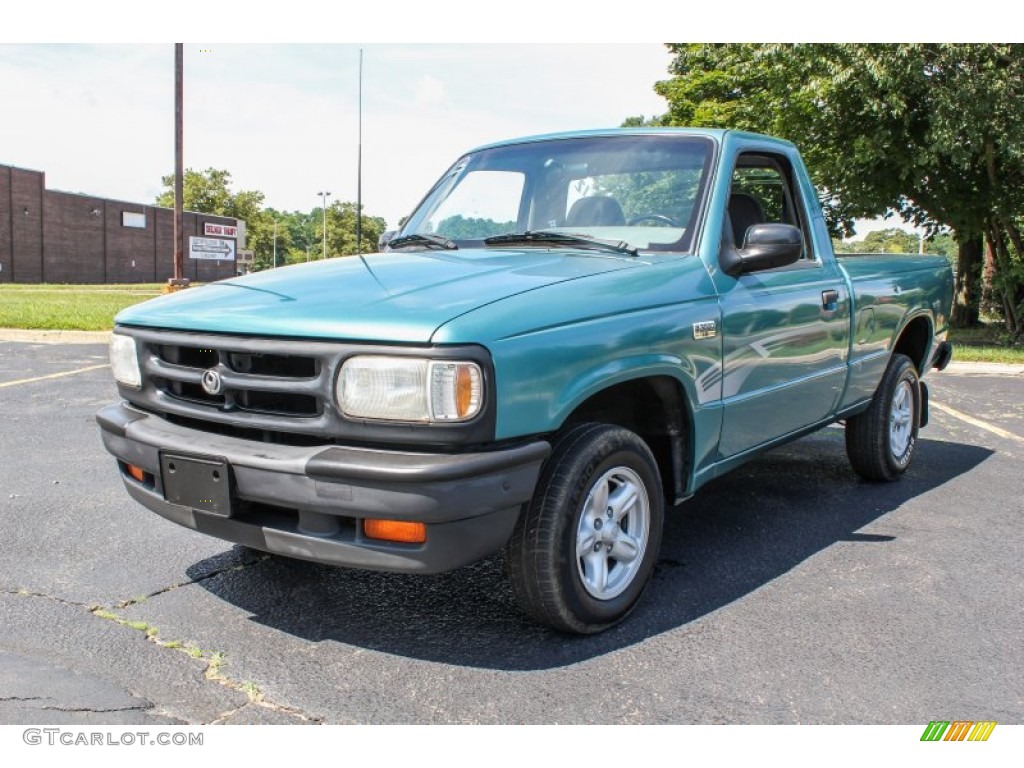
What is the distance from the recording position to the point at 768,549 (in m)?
4.41

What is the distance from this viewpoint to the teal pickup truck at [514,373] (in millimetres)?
2846

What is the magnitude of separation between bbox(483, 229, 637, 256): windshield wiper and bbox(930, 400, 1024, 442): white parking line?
4852 mm

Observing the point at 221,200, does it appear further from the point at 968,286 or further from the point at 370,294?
the point at 370,294

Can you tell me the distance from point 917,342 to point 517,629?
13.0ft

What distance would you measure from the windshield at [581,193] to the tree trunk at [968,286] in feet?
58.5

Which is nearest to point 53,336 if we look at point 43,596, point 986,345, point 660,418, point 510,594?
point 43,596

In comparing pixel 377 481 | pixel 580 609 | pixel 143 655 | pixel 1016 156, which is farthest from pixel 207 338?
pixel 1016 156

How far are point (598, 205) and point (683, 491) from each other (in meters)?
1.34

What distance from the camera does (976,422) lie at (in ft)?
26.3

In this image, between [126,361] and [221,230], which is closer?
[126,361]

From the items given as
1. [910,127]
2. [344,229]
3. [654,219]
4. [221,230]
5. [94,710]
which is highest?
[344,229]

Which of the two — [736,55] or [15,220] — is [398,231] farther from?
[15,220]
